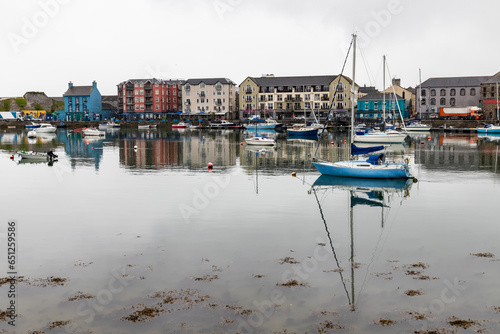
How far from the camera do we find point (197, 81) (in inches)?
6742

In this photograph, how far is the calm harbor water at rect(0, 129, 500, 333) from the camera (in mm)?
13281

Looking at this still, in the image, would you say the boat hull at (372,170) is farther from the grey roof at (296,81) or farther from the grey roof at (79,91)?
the grey roof at (79,91)

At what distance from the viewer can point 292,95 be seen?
158 meters

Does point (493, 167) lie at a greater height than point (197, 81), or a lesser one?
lesser

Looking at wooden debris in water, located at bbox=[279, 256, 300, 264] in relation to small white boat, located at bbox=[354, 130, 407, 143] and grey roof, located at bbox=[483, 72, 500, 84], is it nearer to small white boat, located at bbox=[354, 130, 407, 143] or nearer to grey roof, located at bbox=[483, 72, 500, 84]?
small white boat, located at bbox=[354, 130, 407, 143]

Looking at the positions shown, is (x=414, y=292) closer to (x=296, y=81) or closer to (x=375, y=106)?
(x=375, y=106)

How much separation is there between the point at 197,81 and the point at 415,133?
277 ft

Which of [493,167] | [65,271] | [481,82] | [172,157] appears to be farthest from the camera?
[481,82]

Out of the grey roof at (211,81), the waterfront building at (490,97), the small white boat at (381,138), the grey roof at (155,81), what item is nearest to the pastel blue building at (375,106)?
the waterfront building at (490,97)

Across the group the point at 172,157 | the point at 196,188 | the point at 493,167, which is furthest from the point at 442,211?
the point at 172,157

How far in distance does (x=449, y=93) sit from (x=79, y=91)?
422 feet

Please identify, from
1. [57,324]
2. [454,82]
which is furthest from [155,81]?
[57,324]

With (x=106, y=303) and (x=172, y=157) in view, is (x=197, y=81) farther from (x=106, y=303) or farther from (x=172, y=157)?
(x=106, y=303)

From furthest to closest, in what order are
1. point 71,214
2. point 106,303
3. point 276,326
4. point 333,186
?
point 333,186 → point 71,214 → point 106,303 → point 276,326
